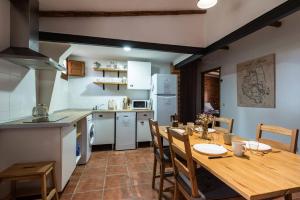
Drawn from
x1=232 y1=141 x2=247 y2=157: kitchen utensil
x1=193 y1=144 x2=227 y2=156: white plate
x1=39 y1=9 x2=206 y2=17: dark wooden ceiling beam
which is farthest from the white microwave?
x1=232 y1=141 x2=247 y2=157: kitchen utensil

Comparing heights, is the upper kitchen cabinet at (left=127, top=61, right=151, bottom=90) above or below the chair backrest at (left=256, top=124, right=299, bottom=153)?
above

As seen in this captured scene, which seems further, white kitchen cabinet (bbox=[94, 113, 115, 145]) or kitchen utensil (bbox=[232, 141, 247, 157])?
white kitchen cabinet (bbox=[94, 113, 115, 145])

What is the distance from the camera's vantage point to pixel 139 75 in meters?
4.21

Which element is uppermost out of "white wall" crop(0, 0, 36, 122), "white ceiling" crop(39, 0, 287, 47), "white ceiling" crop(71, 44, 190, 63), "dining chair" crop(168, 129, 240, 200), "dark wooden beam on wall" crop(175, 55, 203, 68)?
"white ceiling" crop(39, 0, 287, 47)

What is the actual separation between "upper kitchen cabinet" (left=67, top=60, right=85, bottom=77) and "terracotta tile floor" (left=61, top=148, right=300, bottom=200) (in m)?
1.99

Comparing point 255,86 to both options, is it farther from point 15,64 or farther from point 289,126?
point 15,64

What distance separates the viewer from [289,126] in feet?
7.79

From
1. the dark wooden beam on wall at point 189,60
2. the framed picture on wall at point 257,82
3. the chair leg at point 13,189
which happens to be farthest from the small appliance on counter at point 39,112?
the framed picture on wall at point 257,82

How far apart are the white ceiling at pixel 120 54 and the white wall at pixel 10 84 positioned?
1483 millimetres

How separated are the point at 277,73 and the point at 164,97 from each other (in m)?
2.20

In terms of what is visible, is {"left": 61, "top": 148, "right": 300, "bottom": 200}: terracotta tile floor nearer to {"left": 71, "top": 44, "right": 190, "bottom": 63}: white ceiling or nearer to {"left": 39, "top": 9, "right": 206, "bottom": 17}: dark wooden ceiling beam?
{"left": 71, "top": 44, "right": 190, "bottom": 63}: white ceiling

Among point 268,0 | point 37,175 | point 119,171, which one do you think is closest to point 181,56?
point 268,0

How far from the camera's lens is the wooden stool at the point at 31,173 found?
1.49m

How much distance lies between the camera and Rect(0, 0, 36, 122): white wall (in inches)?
70.6
